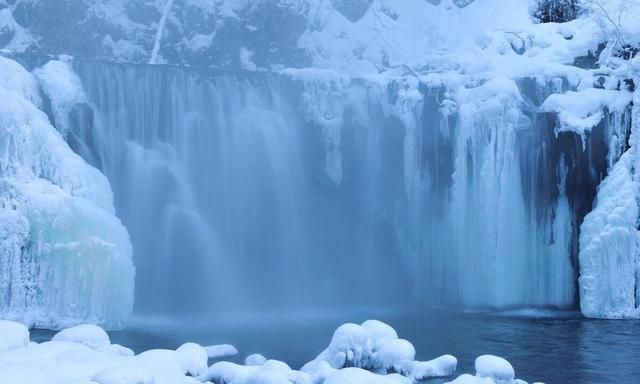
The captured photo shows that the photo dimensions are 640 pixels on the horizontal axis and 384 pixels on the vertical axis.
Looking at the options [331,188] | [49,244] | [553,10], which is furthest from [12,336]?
[553,10]

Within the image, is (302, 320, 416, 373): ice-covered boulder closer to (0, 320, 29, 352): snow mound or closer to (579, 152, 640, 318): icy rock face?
(0, 320, 29, 352): snow mound

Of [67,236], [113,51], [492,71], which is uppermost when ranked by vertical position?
[113,51]

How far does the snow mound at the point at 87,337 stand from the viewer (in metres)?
8.28

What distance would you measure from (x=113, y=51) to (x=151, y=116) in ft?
26.4

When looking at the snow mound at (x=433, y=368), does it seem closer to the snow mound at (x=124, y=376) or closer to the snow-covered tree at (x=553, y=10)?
the snow mound at (x=124, y=376)

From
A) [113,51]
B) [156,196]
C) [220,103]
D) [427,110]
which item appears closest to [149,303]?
[156,196]

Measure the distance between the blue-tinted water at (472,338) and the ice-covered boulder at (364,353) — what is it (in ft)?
2.74

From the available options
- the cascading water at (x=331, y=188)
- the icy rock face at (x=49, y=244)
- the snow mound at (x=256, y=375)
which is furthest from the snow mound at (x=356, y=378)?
the cascading water at (x=331, y=188)

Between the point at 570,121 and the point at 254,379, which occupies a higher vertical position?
the point at 570,121

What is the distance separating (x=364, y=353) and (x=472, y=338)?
3.27 meters

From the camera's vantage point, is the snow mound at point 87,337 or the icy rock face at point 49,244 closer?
the snow mound at point 87,337

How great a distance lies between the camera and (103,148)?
13.1 m

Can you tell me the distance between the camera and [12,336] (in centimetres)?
738

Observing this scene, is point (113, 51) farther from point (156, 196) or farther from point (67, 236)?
point (67, 236)
